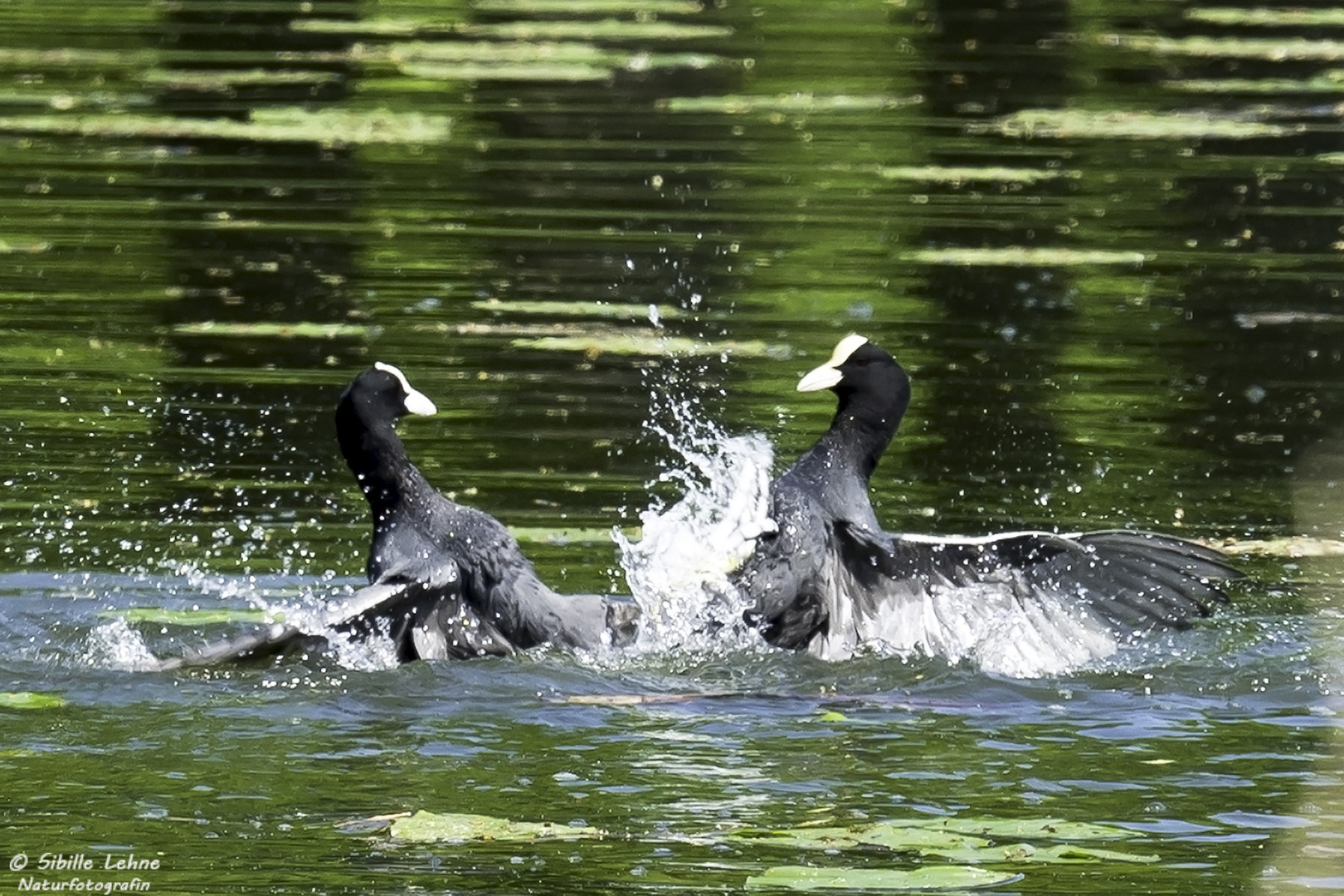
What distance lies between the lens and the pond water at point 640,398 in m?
6.56

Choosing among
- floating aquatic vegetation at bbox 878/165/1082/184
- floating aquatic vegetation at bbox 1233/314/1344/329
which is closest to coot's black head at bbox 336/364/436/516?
floating aquatic vegetation at bbox 1233/314/1344/329

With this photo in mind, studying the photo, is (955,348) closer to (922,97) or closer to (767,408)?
(767,408)

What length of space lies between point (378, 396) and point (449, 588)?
32.4 inches

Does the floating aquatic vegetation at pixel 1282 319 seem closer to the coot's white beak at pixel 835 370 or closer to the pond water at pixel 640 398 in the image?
the pond water at pixel 640 398

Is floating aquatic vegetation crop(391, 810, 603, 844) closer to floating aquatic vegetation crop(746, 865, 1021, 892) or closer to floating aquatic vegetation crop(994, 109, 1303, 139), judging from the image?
floating aquatic vegetation crop(746, 865, 1021, 892)

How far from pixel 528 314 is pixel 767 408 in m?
2.17

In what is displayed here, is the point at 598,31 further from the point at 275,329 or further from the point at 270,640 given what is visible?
the point at 270,640

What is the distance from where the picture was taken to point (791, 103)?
19.9 meters

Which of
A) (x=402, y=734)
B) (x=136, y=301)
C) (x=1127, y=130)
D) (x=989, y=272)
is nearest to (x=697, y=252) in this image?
(x=989, y=272)

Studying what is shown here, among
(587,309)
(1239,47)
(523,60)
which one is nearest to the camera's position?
(587,309)

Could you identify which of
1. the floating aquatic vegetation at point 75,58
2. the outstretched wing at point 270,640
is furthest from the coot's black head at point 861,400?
the floating aquatic vegetation at point 75,58

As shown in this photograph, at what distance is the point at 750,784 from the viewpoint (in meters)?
6.71

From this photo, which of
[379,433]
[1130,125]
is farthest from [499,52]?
[379,433]

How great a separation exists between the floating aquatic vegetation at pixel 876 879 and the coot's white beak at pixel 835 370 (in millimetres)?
3092
